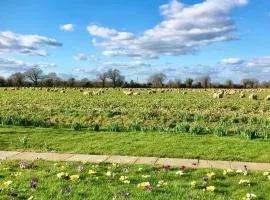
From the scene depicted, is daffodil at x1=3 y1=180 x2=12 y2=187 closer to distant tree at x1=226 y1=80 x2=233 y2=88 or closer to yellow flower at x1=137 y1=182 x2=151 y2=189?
yellow flower at x1=137 y1=182 x2=151 y2=189

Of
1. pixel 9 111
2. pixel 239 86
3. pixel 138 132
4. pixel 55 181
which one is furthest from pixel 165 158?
pixel 239 86

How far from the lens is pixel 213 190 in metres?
8.23

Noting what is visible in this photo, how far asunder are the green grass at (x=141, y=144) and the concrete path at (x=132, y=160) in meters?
0.48

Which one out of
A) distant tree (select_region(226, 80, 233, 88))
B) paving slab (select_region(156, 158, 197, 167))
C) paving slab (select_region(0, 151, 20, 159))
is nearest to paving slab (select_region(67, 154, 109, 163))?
paving slab (select_region(156, 158, 197, 167))

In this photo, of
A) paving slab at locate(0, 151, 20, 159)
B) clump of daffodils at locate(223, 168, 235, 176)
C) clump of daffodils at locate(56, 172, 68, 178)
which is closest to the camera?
clump of daffodils at locate(56, 172, 68, 178)

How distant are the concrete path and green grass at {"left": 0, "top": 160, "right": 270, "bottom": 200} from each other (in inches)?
31.4

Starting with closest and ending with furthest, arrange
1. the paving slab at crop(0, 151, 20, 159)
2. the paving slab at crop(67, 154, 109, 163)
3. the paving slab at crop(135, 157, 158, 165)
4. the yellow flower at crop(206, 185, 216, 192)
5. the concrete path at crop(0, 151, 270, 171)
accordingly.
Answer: the yellow flower at crop(206, 185, 216, 192)
the concrete path at crop(0, 151, 270, 171)
the paving slab at crop(135, 157, 158, 165)
the paving slab at crop(67, 154, 109, 163)
the paving slab at crop(0, 151, 20, 159)

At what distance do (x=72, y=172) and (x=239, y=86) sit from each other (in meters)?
95.1

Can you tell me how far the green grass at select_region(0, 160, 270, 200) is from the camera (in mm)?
7941

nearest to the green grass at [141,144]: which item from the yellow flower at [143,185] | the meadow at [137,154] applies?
the meadow at [137,154]

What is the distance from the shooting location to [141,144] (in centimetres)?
1384

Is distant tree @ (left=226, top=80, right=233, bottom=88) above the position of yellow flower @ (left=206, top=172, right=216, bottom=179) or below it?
above

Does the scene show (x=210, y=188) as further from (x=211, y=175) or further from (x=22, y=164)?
(x=22, y=164)

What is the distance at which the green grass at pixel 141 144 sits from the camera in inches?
489
